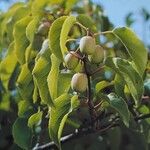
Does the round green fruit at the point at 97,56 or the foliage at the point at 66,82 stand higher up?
the round green fruit at the point at 97,56

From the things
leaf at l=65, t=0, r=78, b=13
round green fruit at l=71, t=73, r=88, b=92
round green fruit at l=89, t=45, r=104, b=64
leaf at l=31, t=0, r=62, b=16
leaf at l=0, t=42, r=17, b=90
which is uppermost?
round green fruit at l=89, t=45, r=104, b=64

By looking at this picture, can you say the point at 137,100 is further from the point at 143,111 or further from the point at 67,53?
the point at 143,111

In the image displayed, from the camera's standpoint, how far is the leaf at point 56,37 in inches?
49.5

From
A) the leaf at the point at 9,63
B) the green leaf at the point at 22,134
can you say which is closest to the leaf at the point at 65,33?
the green leaf at the point at 22,134

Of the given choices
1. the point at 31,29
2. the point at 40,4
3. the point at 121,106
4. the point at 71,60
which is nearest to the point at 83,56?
the point at 71,60

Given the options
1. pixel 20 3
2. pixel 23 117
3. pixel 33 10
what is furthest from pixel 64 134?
pixel 20 3

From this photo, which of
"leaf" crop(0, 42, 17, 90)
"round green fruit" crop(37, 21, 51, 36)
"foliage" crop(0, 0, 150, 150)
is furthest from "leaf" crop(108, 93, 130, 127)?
"leaf" crop(0, 42, 17, 90)

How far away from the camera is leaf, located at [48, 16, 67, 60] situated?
4.13ft

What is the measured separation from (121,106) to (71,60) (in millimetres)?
160

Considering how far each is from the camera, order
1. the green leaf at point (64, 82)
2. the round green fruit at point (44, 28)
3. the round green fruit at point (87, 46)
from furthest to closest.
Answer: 1. the round green fruit at point (44, 28)
2. the green leaf at point (64, 82)
3. the round green fruit at point (87, 46)

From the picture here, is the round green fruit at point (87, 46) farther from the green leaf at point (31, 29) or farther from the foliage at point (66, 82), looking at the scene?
the green leaf at point (31, 29)

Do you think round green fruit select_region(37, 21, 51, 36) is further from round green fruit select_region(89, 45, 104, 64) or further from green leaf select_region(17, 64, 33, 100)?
round green fruit select_region(89, 45, 104, 64)

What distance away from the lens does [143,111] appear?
1648 millimetres

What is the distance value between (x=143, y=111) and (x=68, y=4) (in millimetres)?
442
